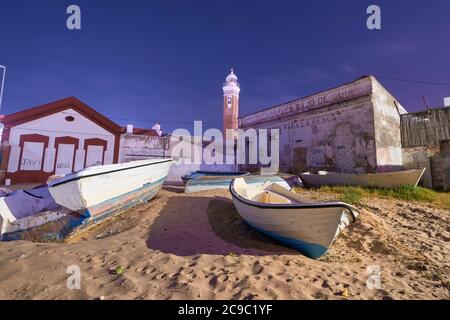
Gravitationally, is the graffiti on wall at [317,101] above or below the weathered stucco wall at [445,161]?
above

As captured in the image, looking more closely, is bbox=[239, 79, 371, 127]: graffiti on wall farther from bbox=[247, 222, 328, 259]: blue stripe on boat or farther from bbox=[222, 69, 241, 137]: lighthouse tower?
bbox=[247, 222, 328, 259]: blue stripe on boat

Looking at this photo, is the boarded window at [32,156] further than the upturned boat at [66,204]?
Yes

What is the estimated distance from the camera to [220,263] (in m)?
3.40

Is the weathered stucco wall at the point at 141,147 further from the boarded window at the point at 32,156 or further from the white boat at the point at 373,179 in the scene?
the white boat at the point at 373,179

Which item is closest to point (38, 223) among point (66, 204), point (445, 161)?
point (66, 204)

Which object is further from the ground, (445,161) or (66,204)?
(445,161)

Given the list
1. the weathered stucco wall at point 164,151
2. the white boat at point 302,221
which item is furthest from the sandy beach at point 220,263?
the weathered stucco wall at point 164,151

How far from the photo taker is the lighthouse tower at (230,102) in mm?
30772

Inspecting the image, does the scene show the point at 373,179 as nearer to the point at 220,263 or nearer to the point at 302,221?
the point at 302,221

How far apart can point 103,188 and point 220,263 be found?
3.80 meters

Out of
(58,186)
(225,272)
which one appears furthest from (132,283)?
(58,186)

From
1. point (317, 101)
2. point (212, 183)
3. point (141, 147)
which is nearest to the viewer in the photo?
point (212, 183)

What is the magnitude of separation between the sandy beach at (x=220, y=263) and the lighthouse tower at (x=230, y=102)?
25.7 meters
